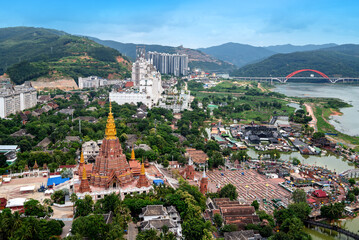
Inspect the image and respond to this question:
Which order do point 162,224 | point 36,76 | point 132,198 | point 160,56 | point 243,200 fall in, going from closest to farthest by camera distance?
point 162,224 → point 132,198 → point 243,200 → point 36,76 → point 160,56

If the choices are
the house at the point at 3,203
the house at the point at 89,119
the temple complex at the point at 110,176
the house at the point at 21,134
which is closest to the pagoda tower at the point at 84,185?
the temple complex at the point at 110,176

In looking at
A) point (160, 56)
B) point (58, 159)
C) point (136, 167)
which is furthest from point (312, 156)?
point (160, 56)

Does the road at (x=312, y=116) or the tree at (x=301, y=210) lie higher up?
the road at (x=312, y=116)

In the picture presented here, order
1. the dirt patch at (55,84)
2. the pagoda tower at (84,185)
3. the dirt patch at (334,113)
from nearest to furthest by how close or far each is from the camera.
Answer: the pagoda tower at (84,185) < the dirt patch at (334,113) < the dirt patch at (55,84)

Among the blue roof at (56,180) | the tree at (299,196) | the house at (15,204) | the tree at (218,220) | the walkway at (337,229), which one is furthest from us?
the blue roof at (56,180)

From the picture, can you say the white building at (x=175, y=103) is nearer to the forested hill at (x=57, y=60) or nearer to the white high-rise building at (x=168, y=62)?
the forested hill at (x=57, y=60)

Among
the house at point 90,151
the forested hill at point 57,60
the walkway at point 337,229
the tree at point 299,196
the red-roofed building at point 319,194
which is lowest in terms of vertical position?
the walkway at point 337,229

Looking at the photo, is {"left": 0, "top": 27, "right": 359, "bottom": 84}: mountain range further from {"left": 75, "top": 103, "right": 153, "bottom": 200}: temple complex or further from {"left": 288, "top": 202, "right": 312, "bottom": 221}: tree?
{"left": 288, "top": 202, "right": 312, "bottom": 221}: tree

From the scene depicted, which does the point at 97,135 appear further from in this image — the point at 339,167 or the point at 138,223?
the point at 339,167
